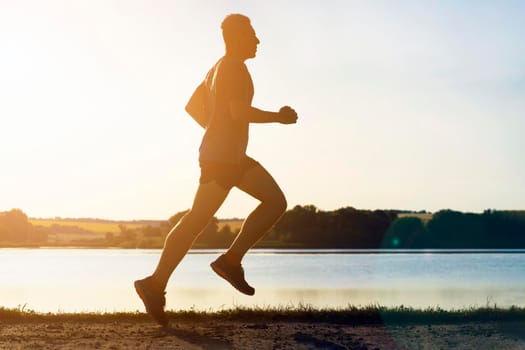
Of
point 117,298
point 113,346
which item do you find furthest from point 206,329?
point 117,298

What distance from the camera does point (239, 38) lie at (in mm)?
6789

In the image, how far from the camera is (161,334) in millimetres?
6625

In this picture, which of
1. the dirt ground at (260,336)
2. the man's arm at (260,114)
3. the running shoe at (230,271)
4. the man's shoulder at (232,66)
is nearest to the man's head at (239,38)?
the man's shoulder at (232,66)

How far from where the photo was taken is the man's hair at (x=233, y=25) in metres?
6.80

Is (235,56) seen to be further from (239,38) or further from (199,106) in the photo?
(199,106)

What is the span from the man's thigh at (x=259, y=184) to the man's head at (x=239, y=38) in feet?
3.54

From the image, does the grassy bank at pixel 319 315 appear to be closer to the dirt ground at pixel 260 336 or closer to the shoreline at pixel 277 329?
the shoreline at pixel 277 329

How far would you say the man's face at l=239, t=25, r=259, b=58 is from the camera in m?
6.80

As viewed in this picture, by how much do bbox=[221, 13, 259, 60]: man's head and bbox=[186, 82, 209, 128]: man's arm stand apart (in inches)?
19.7

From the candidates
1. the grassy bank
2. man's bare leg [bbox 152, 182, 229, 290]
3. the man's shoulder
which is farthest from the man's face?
the grassy bank

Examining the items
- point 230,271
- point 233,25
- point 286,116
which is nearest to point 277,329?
point 230,271

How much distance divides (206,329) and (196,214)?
120cm

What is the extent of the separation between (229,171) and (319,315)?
2495 millimetres

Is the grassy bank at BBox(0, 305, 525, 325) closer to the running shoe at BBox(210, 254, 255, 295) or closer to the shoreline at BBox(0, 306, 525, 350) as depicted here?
the shoreline at BBox(0, 306, 525, 350)
